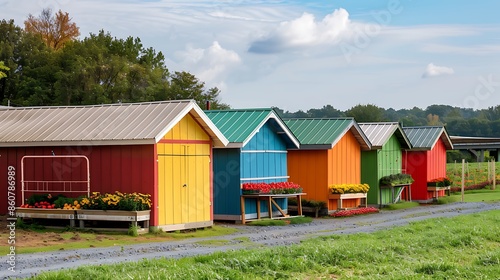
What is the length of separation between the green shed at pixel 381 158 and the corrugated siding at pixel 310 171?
4.07 metres

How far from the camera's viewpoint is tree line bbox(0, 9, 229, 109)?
5566 cm

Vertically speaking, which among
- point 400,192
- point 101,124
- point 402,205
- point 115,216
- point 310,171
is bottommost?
point 402,205

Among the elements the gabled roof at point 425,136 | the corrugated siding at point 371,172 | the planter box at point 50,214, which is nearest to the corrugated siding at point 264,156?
the corrugated siding at point 371,172

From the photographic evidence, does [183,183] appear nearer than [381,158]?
Yes

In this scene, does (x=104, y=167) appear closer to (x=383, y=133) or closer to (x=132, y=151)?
(x=132, y=151)

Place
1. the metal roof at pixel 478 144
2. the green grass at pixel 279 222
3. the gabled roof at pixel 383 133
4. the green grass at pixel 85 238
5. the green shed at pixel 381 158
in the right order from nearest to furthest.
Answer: the green grass at pixel 85 238, the green grass at pixel 279 222, the gabled roof at pixel 383 133, the green shed at pixel 381 158, the metal roof at pixel 478 144

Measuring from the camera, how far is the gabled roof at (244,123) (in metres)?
26.9

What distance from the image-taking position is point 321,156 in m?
31.3

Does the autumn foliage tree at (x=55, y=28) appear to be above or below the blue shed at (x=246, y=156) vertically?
above

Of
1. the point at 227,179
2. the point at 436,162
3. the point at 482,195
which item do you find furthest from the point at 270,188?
the point at 482,195

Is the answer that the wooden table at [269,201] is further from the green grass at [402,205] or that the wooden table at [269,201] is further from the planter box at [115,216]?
the green grass at [402,205]

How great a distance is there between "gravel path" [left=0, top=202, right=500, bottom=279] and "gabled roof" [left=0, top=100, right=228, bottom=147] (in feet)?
11.0

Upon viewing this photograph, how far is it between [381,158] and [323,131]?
17.2 ft

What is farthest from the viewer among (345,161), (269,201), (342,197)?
(345,161)
